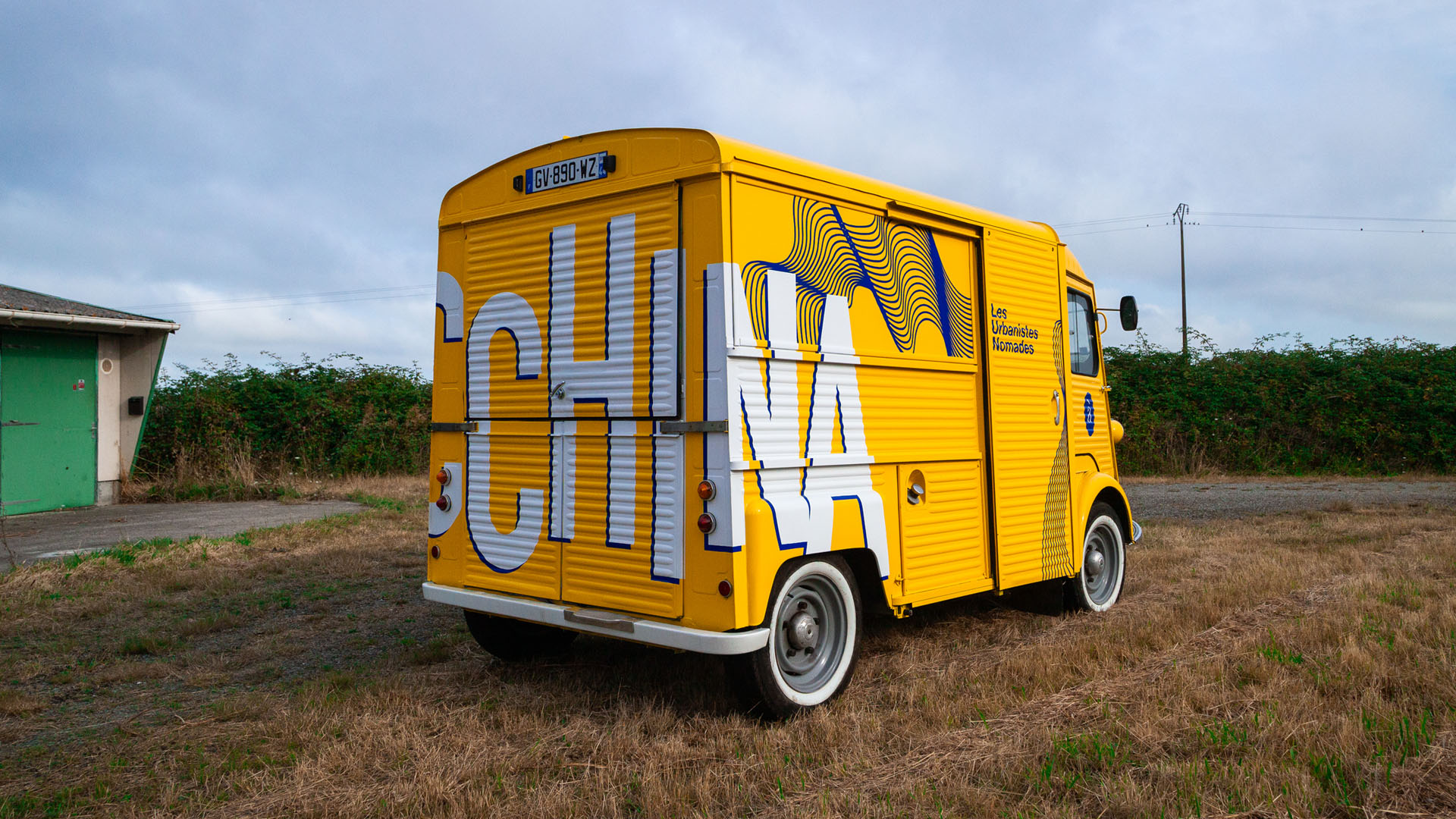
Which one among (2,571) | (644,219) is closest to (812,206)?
(644,219)

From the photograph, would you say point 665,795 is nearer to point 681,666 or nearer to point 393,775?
point 393,775

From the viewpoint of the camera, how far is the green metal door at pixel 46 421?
12297 mm

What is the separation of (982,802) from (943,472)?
7.91ft

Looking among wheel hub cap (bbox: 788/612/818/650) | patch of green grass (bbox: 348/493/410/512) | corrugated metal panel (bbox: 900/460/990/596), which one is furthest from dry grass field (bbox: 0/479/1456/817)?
patch of green grass (bbox: 348/493/410/512)

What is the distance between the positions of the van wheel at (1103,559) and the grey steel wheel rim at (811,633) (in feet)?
9.00

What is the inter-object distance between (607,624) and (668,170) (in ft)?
7.07

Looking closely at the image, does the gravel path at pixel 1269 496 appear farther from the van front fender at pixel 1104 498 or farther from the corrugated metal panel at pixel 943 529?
the corrugated metal panel at pixel 943 529

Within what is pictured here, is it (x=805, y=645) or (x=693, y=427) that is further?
(x=805, y=645)

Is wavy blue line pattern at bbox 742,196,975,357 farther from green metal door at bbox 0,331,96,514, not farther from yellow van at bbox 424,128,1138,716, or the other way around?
green metal door at bbox 0,331,96,514

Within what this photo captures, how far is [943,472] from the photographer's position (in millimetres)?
5555

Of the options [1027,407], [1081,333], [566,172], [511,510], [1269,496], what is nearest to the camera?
[566,172]

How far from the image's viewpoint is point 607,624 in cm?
463

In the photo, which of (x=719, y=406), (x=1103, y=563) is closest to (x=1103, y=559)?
(x=1103, y=563)

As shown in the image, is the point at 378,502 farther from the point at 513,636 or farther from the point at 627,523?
the point at 627,523
